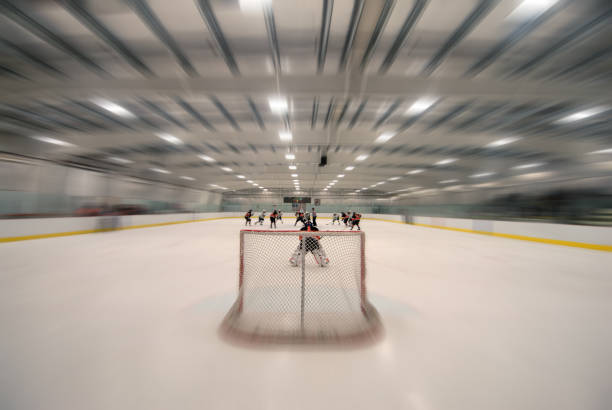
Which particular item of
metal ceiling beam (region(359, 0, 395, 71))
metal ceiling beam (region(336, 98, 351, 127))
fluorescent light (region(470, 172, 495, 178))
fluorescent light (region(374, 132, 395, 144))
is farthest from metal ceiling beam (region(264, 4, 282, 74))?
fluorescent light (region(470, 172, 495, 178))

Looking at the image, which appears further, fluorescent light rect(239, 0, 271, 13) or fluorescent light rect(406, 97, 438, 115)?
fluorescent light rect(406, 97, 438, 115)

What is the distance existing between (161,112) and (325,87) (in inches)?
251

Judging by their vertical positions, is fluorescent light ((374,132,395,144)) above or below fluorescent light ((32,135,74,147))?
above

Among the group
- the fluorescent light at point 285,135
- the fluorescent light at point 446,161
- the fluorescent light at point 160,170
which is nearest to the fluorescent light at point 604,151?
the fluorescent light at point 446,161

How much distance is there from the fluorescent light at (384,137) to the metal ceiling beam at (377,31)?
195 inches

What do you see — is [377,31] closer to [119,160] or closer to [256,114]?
[256,114]

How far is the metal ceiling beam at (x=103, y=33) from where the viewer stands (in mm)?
4129

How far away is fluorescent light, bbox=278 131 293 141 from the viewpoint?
9992 mm

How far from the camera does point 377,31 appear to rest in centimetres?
464

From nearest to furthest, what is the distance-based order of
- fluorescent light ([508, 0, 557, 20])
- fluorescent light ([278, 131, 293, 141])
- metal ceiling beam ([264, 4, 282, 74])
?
1. fluorescent light ([508, 0, 557, 20])
2. metal ceiling beam ([264, 4, 282, 74])
3. fluorescent light ([278, 131, 293, 141])

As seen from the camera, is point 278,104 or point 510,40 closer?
point 510,40

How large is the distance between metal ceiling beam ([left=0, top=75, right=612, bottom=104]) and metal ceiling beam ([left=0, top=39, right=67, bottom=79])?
9.2 inches

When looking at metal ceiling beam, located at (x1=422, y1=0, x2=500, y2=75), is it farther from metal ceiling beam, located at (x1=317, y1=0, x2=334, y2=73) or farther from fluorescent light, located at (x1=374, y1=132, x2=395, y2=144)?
fluorescent light, located at (x1=374, y1=132, x2=395, y2=144)

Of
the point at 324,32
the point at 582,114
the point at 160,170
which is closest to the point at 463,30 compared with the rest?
the point at 324,32
